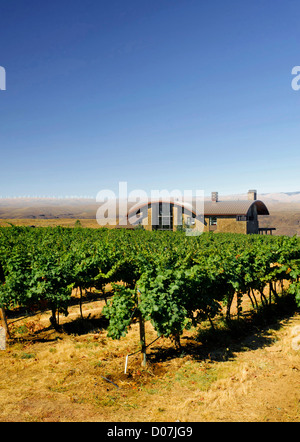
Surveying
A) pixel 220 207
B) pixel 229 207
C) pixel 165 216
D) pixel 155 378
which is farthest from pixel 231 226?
pixel 155 378

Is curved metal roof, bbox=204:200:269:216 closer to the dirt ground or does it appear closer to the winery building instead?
the winery building

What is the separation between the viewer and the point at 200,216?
43.2 metres

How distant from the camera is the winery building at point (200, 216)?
137ft

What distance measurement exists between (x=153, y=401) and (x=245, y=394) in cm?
201

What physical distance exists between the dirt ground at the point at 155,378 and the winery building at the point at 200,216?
1284 inches

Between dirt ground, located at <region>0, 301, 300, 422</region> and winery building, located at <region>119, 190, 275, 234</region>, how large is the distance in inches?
1284

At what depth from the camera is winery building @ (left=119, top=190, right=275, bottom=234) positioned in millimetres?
41719

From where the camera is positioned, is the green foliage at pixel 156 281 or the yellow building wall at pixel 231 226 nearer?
the green foliage at pixel 156 281

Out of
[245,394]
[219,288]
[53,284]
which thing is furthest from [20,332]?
[245,394]

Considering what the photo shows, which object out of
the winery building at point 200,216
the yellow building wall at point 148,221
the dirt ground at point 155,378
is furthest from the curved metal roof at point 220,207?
the dirt ground at point 155,378

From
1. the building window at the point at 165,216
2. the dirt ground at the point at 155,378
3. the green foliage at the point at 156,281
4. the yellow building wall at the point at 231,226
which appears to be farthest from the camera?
the building window at the point at 165,216

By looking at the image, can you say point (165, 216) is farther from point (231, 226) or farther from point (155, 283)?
point (155, 283)

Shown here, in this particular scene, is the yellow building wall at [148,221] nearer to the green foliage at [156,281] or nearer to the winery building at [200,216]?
the winery building at [200,216]
